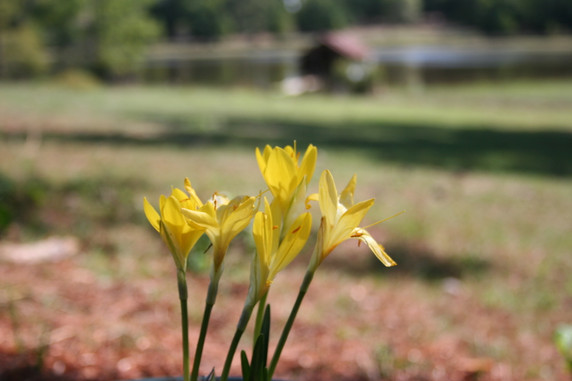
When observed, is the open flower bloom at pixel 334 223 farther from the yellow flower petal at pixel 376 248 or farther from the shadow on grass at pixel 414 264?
the shadow on grass at pixel 414 264

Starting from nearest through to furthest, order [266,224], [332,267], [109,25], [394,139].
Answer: [266,224]
[332,267]
[394,139]
[109,25]

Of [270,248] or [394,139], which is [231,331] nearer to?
[270,248]

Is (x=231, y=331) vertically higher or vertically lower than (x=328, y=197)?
lower

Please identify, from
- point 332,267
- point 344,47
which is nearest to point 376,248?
point 332,267

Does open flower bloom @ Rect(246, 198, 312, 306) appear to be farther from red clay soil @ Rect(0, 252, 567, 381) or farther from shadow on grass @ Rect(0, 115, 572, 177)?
shadow on grass @ Rect(0, 115, 572, 177)

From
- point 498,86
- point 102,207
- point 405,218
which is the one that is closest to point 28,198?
point 102,207

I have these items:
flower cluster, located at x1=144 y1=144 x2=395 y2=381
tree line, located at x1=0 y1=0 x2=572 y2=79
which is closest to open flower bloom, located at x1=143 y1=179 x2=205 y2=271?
flower cluster, located at x1=144 y1=144 x2=395 y2=381

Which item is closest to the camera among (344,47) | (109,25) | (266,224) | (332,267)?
(266,224)

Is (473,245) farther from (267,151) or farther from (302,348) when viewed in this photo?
(267,151)

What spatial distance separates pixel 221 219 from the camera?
31.7 inches

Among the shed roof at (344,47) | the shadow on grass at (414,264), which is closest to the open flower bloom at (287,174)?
the shadow on grass at (414,264)

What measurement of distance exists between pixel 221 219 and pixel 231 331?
6.77 ft

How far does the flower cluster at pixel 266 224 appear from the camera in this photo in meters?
0.80

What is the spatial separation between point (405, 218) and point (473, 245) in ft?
2.33
